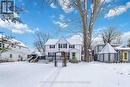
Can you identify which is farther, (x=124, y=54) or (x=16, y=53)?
(x=16, y=53)

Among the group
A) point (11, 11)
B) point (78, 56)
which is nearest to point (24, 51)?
point (78, 56)

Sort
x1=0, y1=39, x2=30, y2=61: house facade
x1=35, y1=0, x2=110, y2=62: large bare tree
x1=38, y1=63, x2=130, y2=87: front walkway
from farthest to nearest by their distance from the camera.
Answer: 1. x1=0, y1=39, x2=30, y2=61: house facade
2. x1=35, y1=0, x2=110, y2=62: large bare tree
3. x1=38, y1=63, x2=130, y2=87: front walkway

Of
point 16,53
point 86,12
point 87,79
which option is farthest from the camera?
point 16,53

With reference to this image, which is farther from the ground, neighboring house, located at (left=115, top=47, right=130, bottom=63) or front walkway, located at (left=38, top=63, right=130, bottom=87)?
neighboring house, located at (left=115, top=47, right=130, bottom=63)

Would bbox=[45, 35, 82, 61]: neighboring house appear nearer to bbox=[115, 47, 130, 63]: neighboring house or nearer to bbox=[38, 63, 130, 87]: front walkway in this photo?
bbox=[115, 47, 130, 63]: neighboring house

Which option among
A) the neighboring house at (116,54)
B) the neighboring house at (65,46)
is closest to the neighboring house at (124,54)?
the neighboring house at (116,54)

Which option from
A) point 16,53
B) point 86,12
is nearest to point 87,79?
point 86,12

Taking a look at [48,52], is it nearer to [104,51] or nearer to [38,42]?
[104,51]

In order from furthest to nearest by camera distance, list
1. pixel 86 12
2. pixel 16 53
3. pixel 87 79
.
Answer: pixel 16 53, pixel 86 12, pixel 87 79

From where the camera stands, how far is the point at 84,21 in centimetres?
3762

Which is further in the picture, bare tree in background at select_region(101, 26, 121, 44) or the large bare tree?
bare tree in background at select_region(101, 26, 121, 44)

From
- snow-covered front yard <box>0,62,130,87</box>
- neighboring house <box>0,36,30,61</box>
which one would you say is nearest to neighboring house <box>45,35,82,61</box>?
neighboring house <box>0,36,30,61</box>

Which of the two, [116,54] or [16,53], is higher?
[16,53]

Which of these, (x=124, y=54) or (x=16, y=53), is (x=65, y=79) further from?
(x=16, y=53)
